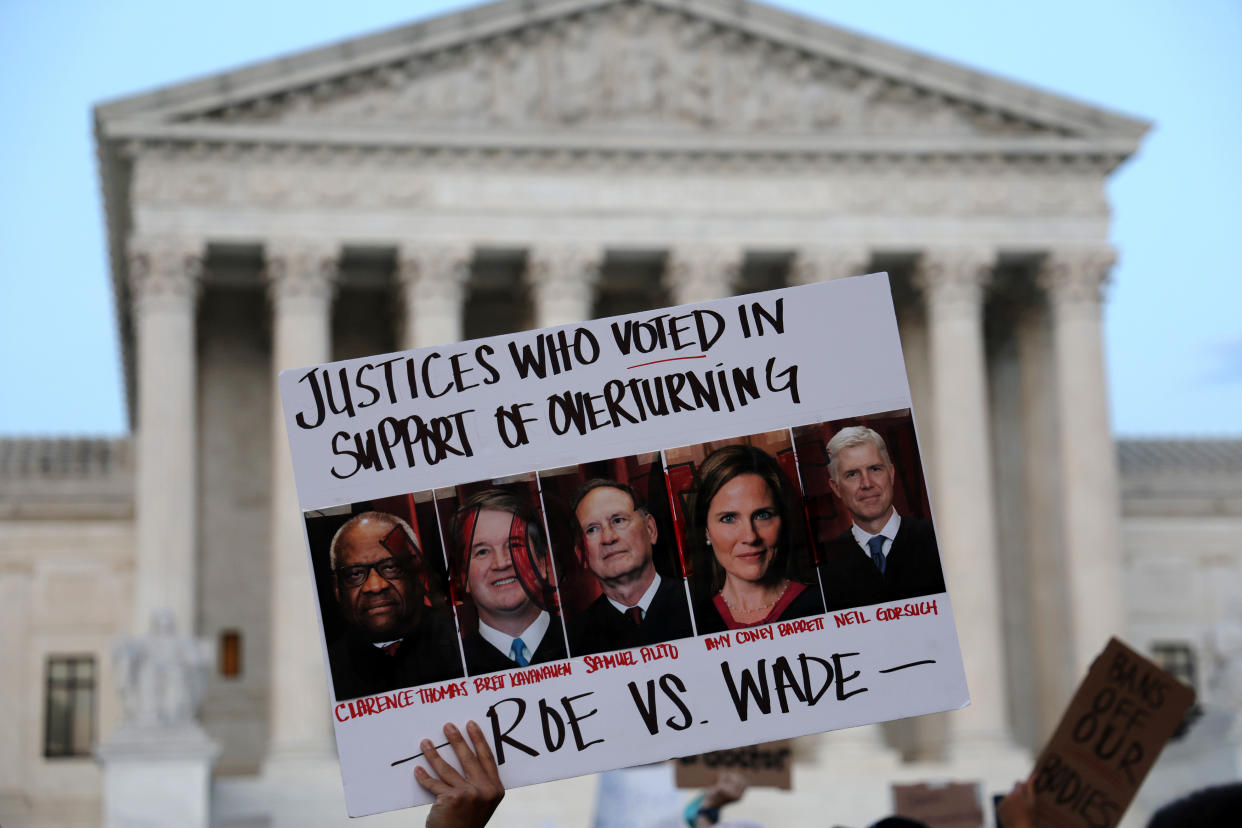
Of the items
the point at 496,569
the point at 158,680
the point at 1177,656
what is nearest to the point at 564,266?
the point at 158,680

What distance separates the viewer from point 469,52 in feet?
156

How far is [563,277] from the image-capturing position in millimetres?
46875

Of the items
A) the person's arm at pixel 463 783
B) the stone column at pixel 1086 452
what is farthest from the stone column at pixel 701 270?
the person's arm at pixel 463 783

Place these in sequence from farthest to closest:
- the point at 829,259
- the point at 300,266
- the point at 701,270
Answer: the point at 829,259
the point at 701,270
the point at 300,266

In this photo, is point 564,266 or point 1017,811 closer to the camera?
point 1017,811

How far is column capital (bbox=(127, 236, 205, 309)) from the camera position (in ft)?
148

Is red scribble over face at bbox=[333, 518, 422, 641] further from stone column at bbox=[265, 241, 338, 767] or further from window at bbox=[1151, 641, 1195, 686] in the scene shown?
window at bbox=[1151, 641, 1195, 686]

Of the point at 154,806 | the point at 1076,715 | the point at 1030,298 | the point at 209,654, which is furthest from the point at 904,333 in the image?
the point at 1076,715

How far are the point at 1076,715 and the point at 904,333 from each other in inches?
1673

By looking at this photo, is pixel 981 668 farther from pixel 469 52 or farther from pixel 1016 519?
pixel 469 52

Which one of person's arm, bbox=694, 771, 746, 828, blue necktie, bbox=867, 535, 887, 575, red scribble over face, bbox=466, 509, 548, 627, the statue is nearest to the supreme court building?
the statue

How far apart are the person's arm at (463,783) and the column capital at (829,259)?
40.4 m

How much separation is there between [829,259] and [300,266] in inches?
524

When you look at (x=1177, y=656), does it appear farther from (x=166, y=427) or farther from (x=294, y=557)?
(x=166, y=427)
